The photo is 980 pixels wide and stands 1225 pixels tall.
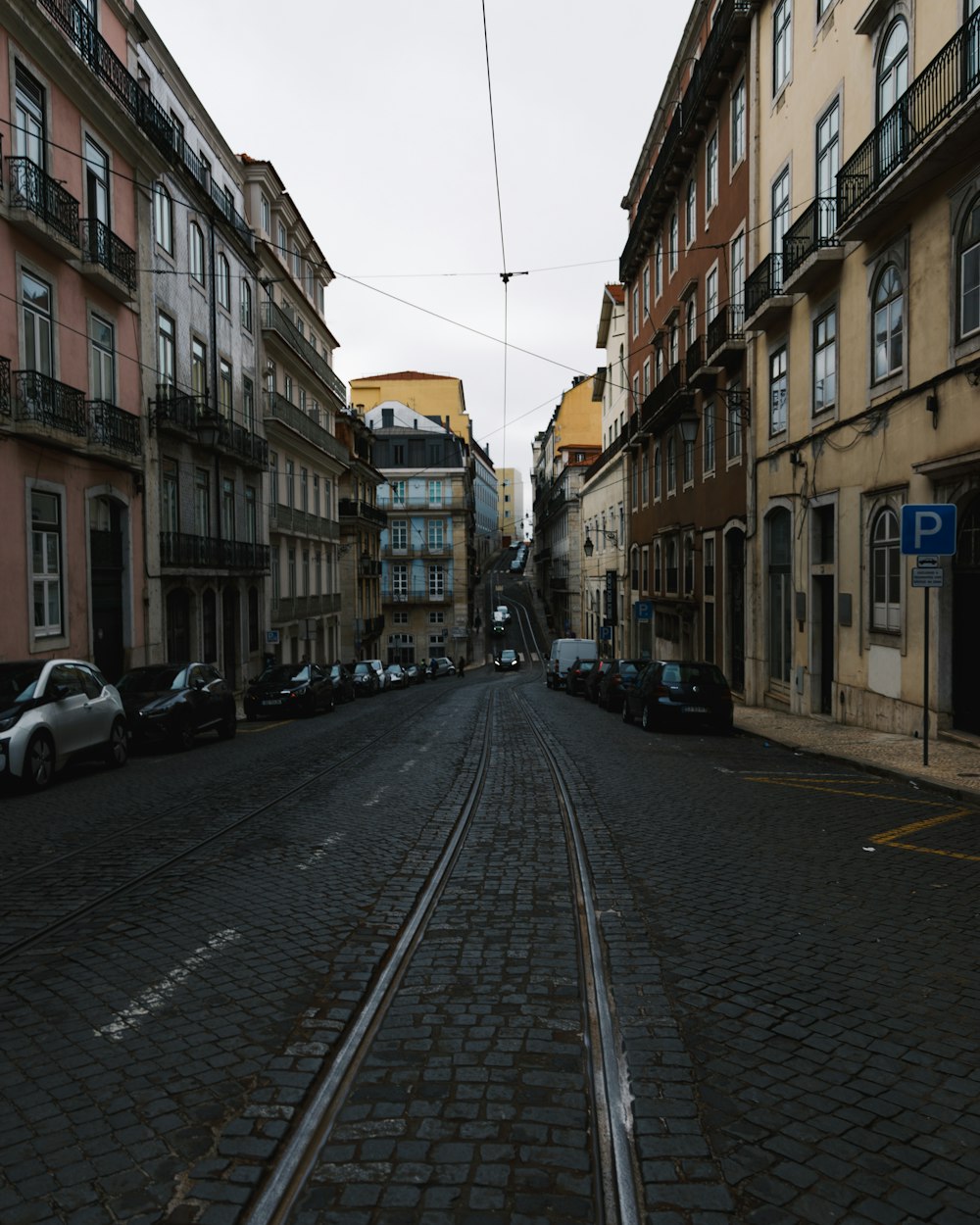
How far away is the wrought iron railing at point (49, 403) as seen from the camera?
1734 centimetres

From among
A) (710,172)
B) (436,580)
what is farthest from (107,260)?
(436,580)

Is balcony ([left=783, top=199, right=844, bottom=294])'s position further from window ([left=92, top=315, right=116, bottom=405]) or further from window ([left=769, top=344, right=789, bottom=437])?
window ([left=92, top=315, right=116, bottom=405])

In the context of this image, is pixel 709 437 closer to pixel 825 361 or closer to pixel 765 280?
pixel 765 280

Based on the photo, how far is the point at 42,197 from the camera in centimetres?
1805

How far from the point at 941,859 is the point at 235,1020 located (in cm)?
549

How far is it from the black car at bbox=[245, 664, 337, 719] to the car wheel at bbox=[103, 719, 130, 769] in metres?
9.66

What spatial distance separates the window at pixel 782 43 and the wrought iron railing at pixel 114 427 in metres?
16.2

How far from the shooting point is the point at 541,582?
99250 mm

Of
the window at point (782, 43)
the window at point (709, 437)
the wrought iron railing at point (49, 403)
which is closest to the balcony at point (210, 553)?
the wrought iron railing at point (49, 403)

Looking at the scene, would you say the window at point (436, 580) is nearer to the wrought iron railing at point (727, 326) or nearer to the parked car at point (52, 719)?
the wrought iron railing at point (727, 326)

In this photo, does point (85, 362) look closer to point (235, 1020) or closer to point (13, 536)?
point (13, 536)

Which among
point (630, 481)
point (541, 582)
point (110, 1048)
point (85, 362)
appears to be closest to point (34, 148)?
point (85, 362)

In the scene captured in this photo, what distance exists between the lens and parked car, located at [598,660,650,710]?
23.5 meters

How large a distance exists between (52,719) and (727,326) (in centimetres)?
1889
